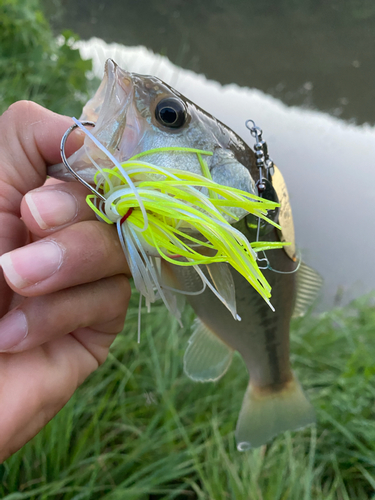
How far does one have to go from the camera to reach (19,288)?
1.82 ft

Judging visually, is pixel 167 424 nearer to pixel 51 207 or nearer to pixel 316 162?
pixel 51 207

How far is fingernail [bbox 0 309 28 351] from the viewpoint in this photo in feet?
1.93

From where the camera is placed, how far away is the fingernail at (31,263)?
54 cm

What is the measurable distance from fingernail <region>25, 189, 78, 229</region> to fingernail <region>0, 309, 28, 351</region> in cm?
18

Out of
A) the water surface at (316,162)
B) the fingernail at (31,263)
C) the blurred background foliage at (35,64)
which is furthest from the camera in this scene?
the water surface at (316,162)

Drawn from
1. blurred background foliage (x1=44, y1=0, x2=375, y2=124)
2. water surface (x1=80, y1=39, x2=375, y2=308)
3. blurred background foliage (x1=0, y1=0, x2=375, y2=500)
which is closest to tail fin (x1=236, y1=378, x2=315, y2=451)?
blurred background foliage (x1=0, y1=0, x2=375, y2=500)

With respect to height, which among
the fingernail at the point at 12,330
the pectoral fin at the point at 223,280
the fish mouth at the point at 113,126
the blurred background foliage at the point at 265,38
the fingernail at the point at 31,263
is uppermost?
the blurred background foliage at the point at 265,38

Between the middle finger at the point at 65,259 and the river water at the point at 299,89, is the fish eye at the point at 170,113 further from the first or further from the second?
the river water at the point at 299,89

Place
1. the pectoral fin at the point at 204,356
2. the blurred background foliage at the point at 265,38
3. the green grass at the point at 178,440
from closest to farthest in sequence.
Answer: the pectoral fin at the point at 204,356 < the green grass at the point at 178,440 < the blurred background foliage at the point at 265,38

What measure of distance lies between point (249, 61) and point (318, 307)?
4787mm

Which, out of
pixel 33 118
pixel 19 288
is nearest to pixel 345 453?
pixel 19 288

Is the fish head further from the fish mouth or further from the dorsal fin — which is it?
the dorsal fin

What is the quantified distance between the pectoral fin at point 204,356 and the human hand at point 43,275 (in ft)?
1.04

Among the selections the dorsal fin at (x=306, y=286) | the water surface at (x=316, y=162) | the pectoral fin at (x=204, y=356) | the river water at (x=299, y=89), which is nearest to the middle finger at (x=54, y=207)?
the pectoral fin at (x=204, y=356)
